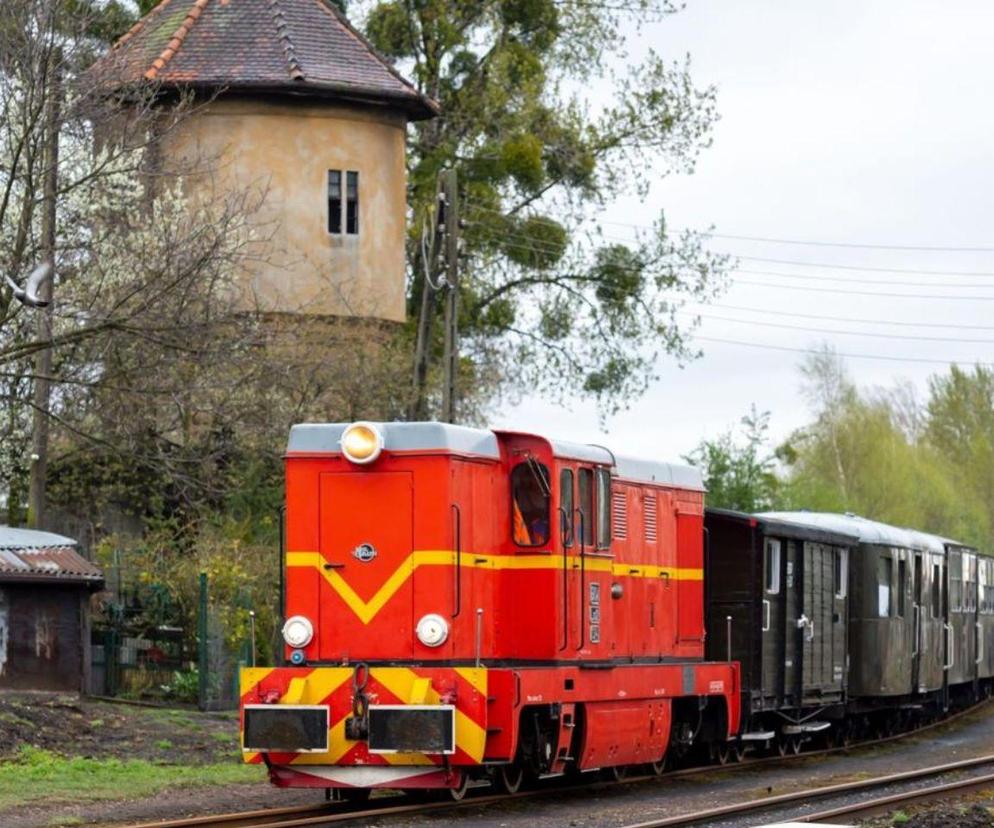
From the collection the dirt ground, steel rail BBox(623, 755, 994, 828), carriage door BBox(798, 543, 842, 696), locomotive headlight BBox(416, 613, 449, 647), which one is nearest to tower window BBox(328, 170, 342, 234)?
the dirt ground

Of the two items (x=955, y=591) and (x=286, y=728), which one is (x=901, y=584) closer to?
(x=955, y=591)

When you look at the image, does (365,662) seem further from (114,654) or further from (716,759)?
(114,654)

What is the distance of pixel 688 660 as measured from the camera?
21.1 meters

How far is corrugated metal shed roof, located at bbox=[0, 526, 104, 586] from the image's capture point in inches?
1059

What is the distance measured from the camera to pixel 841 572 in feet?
86.0

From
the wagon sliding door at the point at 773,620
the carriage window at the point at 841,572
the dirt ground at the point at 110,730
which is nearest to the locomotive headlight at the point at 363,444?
the dirt ground at the point at 110,730

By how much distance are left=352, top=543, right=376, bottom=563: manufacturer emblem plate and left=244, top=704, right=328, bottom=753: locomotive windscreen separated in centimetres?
139

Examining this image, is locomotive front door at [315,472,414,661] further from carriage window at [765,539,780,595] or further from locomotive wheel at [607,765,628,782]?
carriage window at [765,539,780,595]

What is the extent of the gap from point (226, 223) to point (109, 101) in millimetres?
2619

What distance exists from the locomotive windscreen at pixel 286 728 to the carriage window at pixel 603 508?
131 inches

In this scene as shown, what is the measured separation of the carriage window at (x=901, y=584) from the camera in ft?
92.3

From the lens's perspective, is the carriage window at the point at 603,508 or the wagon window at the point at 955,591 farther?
the wagon window at the point at 955,591

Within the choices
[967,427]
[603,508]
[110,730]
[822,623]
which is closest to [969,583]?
[822,623]

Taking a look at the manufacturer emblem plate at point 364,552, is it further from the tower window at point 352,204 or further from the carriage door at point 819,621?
the tower window at point 352,204
